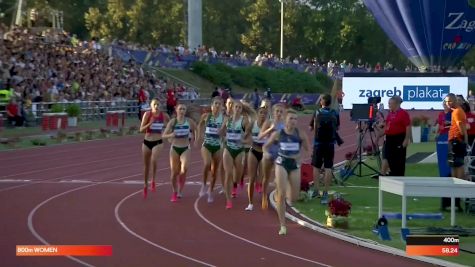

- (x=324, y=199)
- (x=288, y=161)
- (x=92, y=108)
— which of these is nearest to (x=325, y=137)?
(x=324, y=199)

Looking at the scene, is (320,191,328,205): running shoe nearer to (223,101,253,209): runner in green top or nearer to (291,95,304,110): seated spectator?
(223,101,253,209): runner in green top

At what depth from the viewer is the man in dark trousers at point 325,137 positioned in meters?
16.5

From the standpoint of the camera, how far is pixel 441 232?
503 inches

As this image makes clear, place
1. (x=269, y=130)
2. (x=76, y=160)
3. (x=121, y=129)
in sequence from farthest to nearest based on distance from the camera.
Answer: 1. (x=121, y=129)
2. (x=76, y=160)
3. (x=269, y=130)

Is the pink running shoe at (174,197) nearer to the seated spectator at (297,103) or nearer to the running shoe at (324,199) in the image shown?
the running shoe at (324,199)

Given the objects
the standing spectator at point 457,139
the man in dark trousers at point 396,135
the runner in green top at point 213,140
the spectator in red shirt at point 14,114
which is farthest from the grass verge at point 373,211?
the spectator in red shirt at point 14,114

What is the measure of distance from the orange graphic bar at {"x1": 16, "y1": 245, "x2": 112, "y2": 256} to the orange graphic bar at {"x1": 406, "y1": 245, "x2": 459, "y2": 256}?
374 centimetres

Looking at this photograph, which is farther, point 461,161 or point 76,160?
point 76,160

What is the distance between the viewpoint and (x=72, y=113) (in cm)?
3653

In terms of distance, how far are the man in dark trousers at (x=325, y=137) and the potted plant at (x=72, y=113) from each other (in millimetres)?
21016

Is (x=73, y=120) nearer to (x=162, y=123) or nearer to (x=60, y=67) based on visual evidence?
(x=60, y=67)

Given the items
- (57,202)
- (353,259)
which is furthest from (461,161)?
(57,202)

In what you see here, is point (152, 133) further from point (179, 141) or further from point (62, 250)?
Result: point (62, 250)

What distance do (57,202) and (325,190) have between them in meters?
4.76
